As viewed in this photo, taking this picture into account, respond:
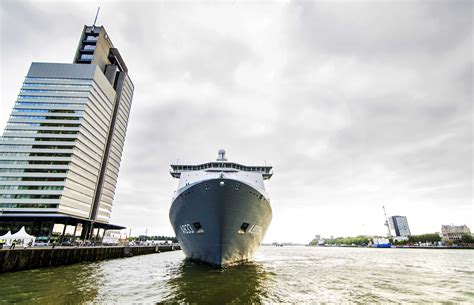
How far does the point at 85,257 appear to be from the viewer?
2425 centimetres

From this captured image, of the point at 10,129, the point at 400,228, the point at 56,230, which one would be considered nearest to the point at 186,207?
the point at 56,230

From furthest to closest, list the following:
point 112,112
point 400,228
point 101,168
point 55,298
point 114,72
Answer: point 400,228 < point 114,72 < point 112,112 < point 101,168 < point 55,298

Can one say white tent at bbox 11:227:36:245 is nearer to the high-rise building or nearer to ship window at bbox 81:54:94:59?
the high-rise building

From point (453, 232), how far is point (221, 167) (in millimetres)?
129881

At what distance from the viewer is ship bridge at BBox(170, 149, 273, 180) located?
2131 cm

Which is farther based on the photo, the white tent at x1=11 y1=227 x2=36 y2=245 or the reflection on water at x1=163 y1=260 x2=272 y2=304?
the white tent at x1=11 y1=227 x2=36 y2=245

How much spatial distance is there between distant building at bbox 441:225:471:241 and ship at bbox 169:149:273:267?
12342 cm

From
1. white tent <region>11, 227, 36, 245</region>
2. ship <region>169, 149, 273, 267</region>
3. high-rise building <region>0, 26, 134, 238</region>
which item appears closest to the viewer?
ship <region>169, 149, 273, 267</region>

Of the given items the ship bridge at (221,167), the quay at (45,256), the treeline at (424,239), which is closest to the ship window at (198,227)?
the ship bridge at (221,167)

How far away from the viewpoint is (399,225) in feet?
511

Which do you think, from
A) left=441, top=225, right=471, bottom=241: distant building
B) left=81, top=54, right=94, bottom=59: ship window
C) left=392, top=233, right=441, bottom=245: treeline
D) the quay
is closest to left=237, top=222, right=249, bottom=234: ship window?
the quay

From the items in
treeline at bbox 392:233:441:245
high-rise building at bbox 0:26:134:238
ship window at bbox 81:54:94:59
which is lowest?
treeline at bbox 392:233:441:245

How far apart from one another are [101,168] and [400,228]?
179344 mm

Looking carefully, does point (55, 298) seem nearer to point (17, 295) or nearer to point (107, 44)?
point (17, 295)
